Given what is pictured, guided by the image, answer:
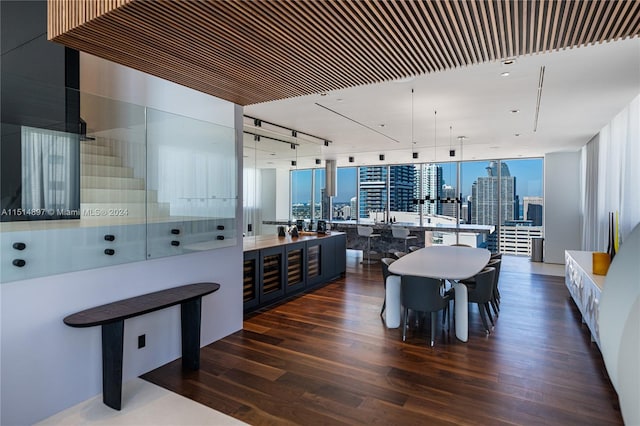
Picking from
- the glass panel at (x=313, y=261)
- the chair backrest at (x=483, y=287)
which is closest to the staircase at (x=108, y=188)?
the glass panel at (x=313, y=261)

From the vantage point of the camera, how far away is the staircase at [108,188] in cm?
283

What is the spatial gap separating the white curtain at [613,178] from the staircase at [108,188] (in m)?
4.62

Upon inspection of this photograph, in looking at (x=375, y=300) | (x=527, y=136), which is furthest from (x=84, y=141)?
(x=527, y=136)

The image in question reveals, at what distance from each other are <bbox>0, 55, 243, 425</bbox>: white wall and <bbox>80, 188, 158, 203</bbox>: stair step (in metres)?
0.57

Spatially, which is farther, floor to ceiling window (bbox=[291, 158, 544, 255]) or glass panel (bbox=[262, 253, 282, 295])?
floor to ceiling window (bbox=[291, 158, 544, 255])

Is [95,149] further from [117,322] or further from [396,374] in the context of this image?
[396,374]

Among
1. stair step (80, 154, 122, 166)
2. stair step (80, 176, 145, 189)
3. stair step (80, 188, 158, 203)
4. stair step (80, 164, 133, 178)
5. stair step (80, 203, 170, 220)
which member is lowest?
stair step (80, 203, 170, 220)

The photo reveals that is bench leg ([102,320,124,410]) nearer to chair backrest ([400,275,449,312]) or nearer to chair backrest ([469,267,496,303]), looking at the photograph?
chair backrest ([400,275,449,312])

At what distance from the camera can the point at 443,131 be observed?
6961mm

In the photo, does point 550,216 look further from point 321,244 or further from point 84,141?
point 84,141

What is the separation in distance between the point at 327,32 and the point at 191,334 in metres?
2.81

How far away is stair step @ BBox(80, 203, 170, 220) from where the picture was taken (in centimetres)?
286

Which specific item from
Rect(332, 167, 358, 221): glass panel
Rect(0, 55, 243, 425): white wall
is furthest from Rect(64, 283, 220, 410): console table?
Rect(332, 167, 358, 221): glass panel

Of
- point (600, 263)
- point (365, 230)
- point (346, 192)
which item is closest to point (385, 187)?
point (346, 192)
